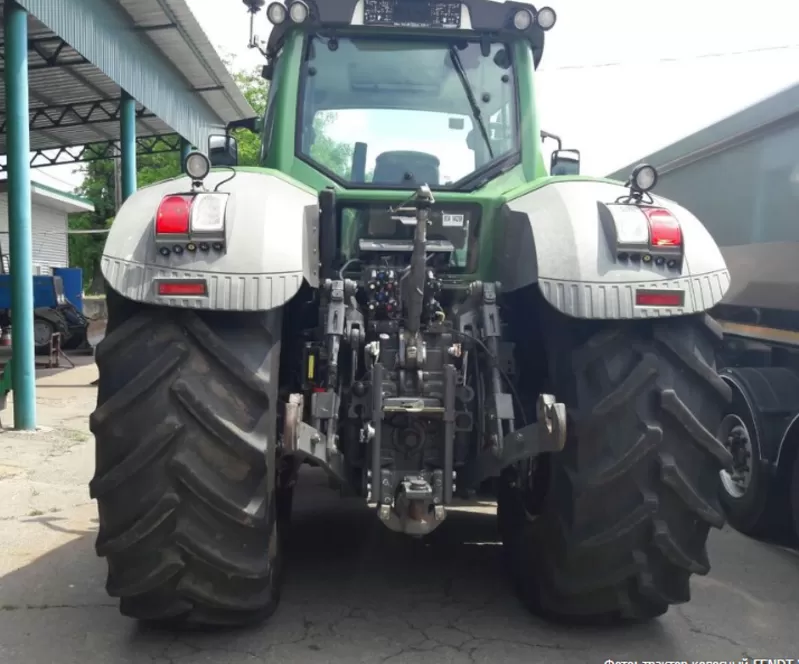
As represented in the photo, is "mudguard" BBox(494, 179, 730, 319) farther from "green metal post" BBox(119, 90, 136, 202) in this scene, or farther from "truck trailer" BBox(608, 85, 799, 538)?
"green metal post" BBox(119, 90, 136, 202)

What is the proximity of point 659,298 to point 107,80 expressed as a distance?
1499 cm

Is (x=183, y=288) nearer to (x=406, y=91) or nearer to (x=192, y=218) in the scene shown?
(x=192, y=218)

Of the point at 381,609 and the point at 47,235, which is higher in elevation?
the point at 47,235

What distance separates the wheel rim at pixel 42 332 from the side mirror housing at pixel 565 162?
46.7 ft

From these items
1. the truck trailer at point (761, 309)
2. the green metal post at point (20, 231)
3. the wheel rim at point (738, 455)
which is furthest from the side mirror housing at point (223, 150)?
the green metal post at point (20, 231)

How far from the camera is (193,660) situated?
3.16 metres

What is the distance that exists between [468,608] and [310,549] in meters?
1.18

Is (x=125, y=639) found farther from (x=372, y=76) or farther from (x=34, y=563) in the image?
(x=372, y=76)

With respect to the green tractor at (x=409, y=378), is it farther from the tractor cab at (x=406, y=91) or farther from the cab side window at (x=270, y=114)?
the cab side window at (x=270, y=114)

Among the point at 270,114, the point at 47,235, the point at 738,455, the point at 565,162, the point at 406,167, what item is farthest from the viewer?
the point at 47,235

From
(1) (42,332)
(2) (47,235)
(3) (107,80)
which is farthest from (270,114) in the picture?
(2) (47,235)

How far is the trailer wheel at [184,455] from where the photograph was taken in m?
2.95

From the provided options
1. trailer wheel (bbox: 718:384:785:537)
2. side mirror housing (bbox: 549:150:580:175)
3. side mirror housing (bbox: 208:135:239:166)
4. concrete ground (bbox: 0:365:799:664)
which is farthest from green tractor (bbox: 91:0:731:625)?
trailer wheel (bbox: 718:384:785:537)

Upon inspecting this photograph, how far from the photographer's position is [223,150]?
4.61 metres
